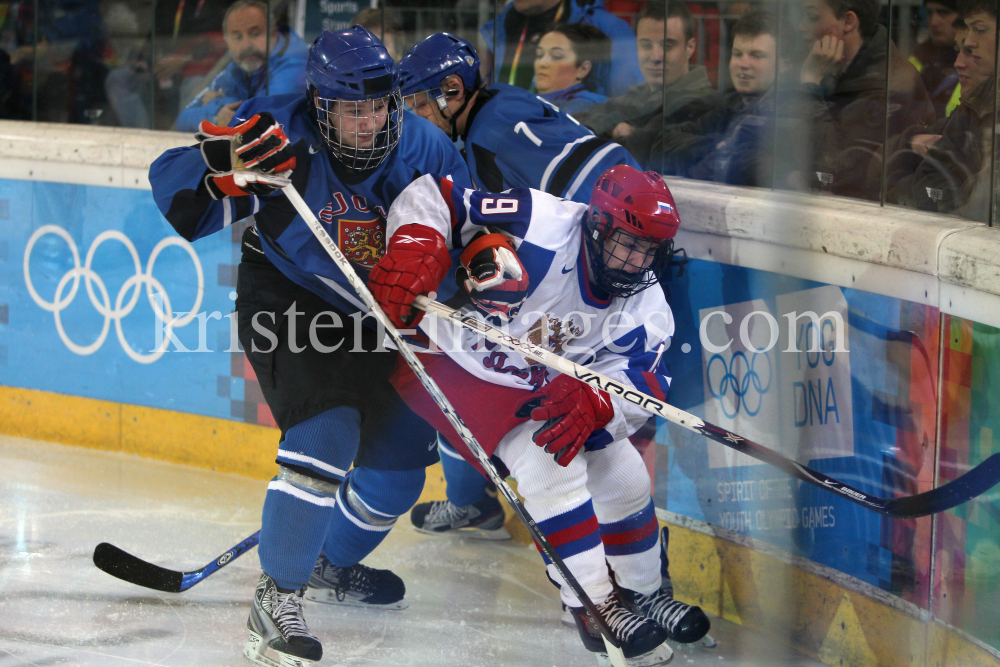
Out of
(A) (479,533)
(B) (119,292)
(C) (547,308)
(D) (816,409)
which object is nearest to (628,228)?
(C) (547,308)

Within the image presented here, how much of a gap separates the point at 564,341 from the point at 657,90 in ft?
3.04

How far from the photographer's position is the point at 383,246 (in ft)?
7.45

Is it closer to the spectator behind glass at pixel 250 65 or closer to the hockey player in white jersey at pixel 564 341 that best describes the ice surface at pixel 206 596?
the hockey player in white jersey at pixel 564 341

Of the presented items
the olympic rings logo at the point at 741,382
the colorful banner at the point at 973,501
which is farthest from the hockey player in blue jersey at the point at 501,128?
the colorful banner at the point at 973,501

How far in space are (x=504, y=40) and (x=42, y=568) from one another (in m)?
1.93

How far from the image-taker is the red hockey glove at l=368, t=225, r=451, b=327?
78.7 inches

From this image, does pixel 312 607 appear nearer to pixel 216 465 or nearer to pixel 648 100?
pixel 216 465

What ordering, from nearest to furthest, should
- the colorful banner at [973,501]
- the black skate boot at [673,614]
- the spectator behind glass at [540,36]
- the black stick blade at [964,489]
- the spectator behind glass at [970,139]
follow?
1. the black stick blade at [964,489]
2. the colorful banner at [973,501]
3. the spectator behind glass at [970,139]
4. the black skate boot at [673,614]
5. the spectator behind glass at [540,36]

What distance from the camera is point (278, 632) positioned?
7.01ft

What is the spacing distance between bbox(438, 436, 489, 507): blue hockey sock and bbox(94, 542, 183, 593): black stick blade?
2.65 feet

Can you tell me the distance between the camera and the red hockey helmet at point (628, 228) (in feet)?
6.64

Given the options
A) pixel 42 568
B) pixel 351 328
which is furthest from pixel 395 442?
pixel 42 568

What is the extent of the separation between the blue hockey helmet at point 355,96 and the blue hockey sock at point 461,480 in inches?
42.4

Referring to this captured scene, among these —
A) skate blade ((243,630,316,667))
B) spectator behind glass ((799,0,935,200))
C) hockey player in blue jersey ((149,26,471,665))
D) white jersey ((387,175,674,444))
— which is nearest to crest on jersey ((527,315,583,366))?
white jersey ((387,175,674,444))
